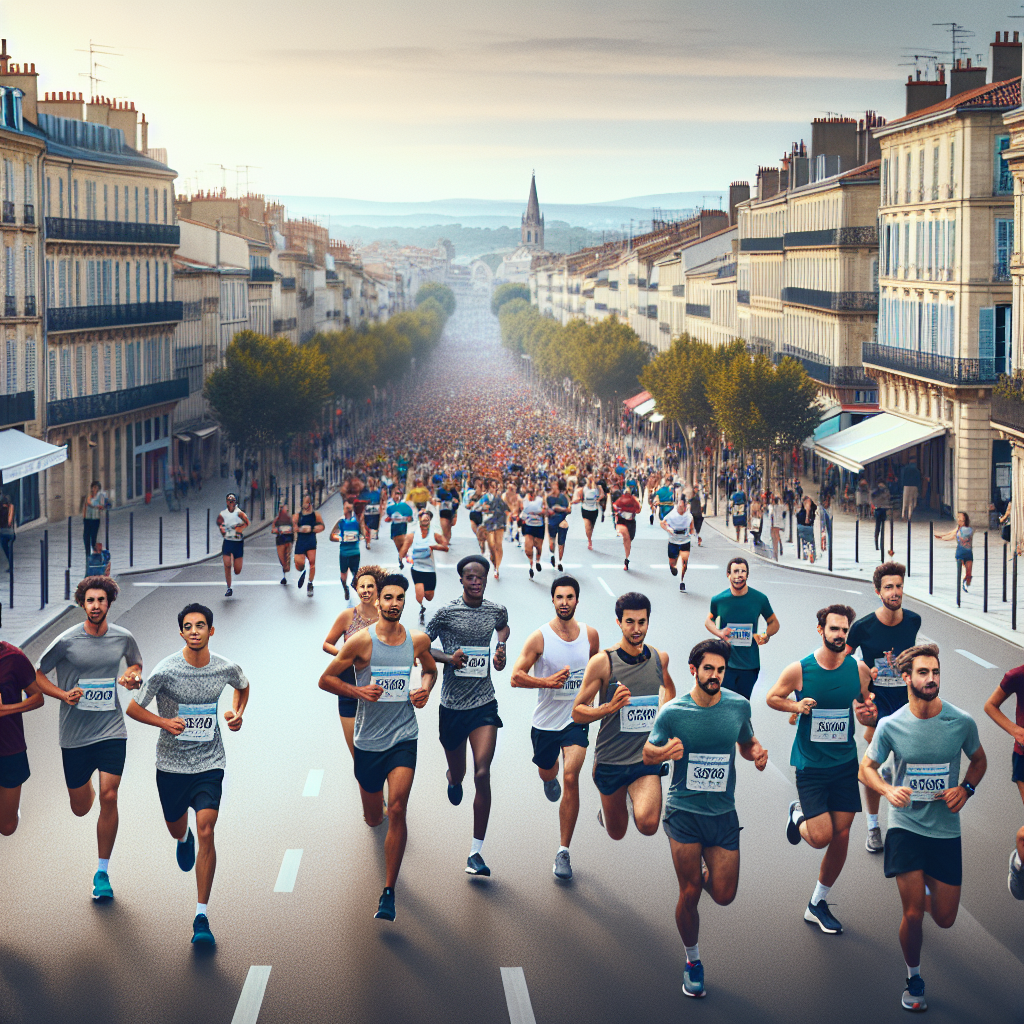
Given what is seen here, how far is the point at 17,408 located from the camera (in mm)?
44750

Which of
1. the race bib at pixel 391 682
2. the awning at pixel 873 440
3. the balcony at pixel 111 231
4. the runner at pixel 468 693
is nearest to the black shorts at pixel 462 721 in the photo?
the runner at pixel 468 693

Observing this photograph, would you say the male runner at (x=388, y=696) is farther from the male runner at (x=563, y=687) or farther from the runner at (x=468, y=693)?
the runner at (x=468, y=693)

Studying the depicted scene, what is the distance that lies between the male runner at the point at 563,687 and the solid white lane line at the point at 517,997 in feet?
6.17

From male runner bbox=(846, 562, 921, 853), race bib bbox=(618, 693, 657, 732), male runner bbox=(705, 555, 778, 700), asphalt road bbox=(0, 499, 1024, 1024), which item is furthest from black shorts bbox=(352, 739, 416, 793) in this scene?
male runner bbox=(705, 555, 778, 700)

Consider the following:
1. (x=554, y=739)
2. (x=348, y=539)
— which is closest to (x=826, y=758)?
(x=554, y=739)

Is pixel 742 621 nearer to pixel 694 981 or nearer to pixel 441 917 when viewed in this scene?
pixel 441 917

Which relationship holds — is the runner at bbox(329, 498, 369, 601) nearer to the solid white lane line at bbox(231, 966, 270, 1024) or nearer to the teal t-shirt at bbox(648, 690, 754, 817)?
the solid white lane line at bbox(231, 966, 270, 1024)

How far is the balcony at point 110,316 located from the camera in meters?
49.4

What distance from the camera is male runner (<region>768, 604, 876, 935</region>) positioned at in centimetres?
1027

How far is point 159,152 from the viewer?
231ft

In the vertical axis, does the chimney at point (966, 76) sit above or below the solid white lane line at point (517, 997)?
above

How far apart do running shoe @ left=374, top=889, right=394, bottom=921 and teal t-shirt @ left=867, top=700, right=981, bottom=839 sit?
115 inches

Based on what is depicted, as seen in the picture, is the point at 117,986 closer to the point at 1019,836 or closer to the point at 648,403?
the point at 1019,836

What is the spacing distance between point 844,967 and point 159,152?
64819 millimetres
